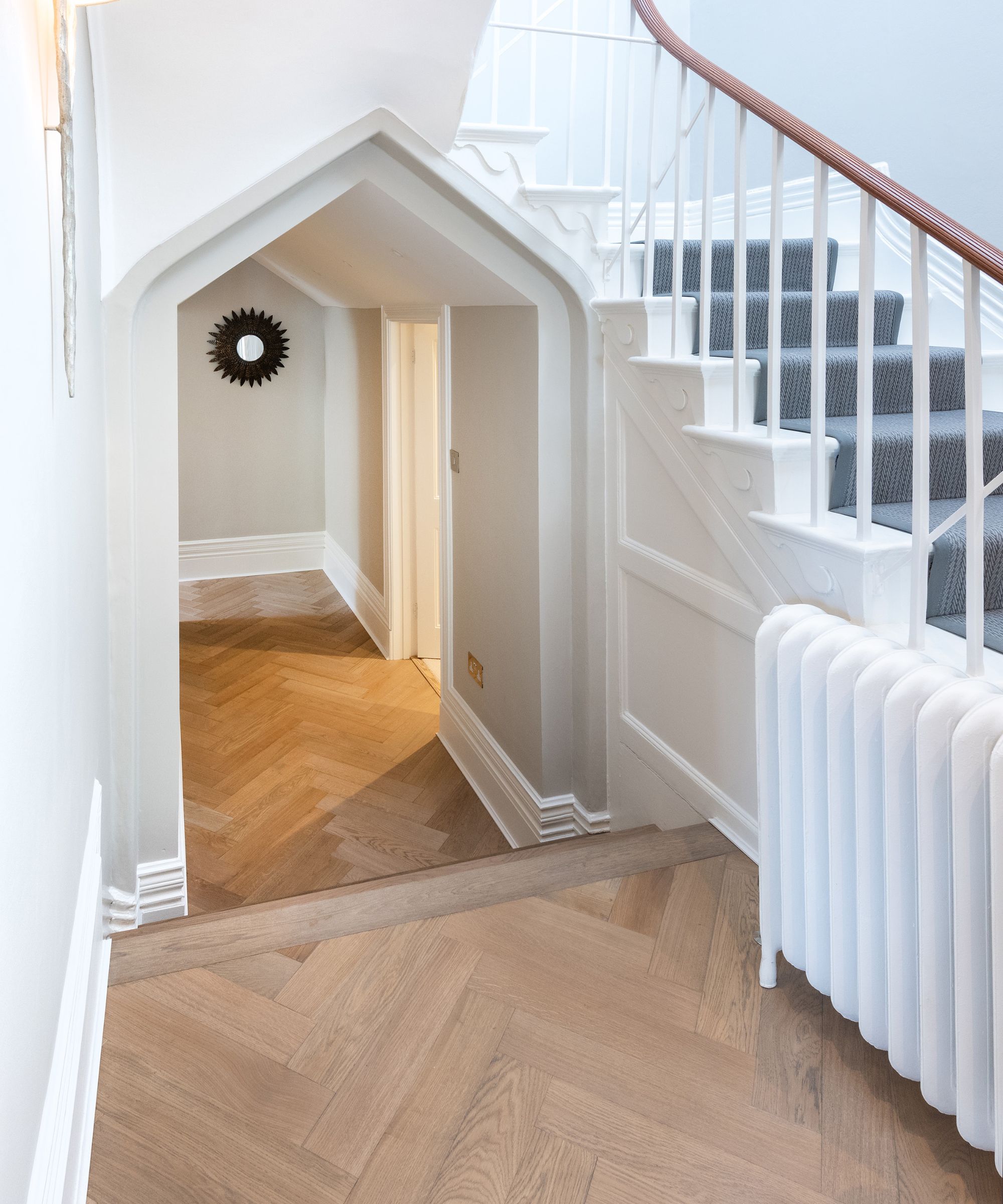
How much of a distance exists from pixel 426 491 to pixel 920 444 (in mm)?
3869

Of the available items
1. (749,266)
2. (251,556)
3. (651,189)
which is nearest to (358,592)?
(251,556)

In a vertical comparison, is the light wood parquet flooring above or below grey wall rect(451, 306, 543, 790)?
below

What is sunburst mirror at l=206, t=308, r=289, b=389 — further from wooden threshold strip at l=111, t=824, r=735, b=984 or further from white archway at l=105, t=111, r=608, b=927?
wooden threshold strip at l=111, t=824, r=735, b=984

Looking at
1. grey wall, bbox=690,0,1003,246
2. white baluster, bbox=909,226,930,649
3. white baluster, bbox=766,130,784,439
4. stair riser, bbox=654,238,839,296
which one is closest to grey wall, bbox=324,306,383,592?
grey wall, bbox=690,0,1003,246

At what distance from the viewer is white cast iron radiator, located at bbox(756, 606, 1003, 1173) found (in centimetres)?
144

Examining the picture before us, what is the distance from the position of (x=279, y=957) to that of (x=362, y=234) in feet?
8.54

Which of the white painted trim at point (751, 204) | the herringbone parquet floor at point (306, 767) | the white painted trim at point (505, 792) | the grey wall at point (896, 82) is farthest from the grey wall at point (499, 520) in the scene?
the grey wall at point (896, 82)

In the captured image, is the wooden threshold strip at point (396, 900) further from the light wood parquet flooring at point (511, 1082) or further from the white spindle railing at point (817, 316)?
the white spindle railing at point (817, 316)

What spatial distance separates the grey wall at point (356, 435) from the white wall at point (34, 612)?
12.5ft

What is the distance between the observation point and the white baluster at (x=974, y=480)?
1560mm

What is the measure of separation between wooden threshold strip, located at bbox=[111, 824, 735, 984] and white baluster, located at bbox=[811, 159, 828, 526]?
3.41 ft

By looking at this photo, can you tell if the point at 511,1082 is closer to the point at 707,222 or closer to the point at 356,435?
the point at 707,222

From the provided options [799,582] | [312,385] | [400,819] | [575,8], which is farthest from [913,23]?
[312,385]

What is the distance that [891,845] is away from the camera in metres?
1.62
